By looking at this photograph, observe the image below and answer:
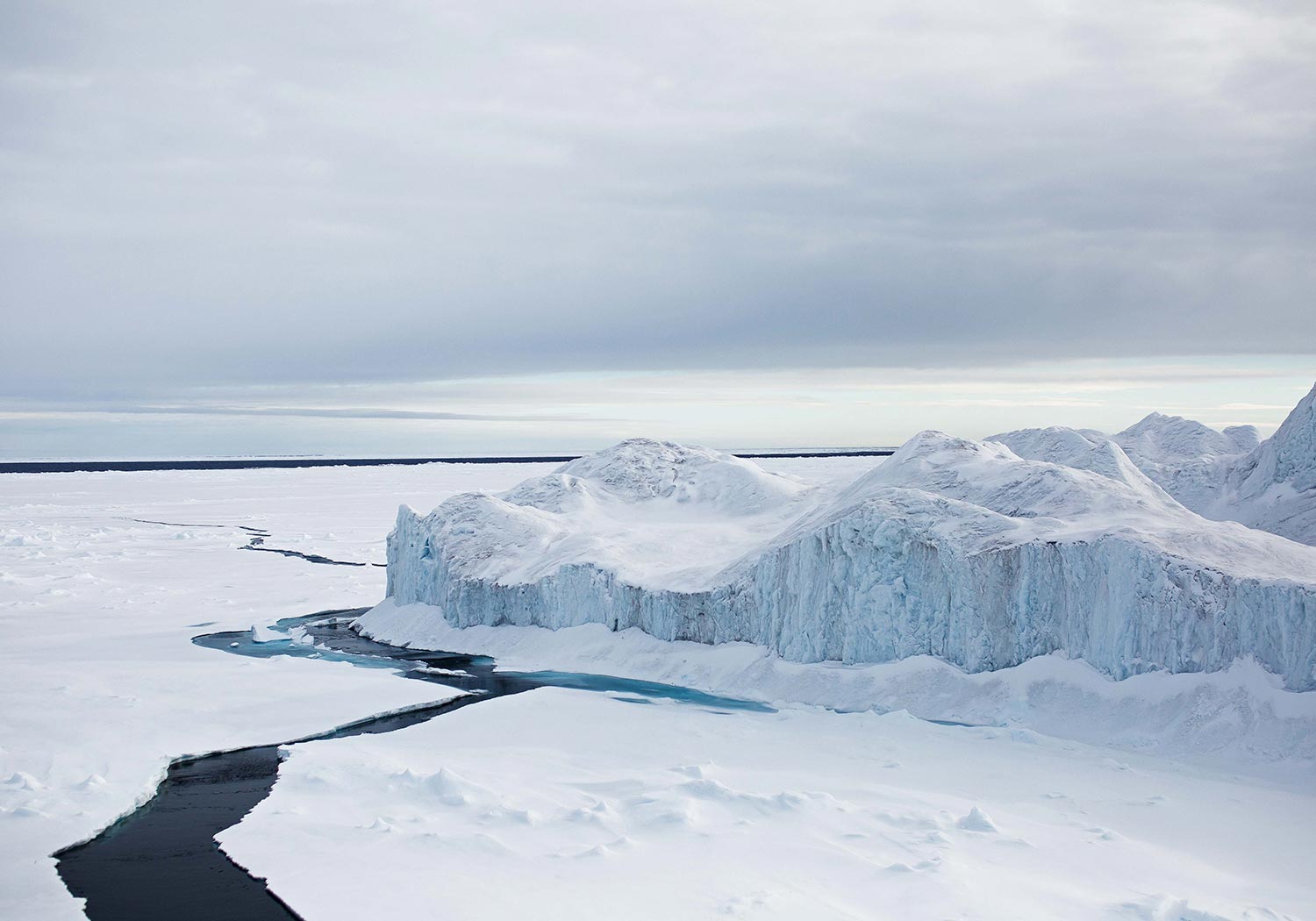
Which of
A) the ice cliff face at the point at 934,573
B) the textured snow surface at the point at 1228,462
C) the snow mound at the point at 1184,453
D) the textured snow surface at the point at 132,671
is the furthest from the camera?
the snow mound at the point at 1184,453

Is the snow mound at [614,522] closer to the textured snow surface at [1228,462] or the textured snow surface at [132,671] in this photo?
the textured snow surface at [132,671]

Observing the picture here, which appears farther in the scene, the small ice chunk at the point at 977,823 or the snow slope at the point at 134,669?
the snow slope at the point at 134,669

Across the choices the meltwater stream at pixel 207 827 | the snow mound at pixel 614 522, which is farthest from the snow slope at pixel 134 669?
the snow mound at pixel 614 522

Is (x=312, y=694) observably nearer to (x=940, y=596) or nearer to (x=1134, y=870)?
(x=940, y=596)

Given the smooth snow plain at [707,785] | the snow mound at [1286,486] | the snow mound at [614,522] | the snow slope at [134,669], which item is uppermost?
the snow mound at [1286,486]

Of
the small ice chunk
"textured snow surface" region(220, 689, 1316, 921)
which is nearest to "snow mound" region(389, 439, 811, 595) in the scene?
"textured snow surface" region(220, 689, 1316, 921)

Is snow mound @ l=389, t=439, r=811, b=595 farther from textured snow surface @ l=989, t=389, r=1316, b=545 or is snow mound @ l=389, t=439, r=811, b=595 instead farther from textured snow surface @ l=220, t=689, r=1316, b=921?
textured snow surface @ l=989, t=389, r=1316, b=545
